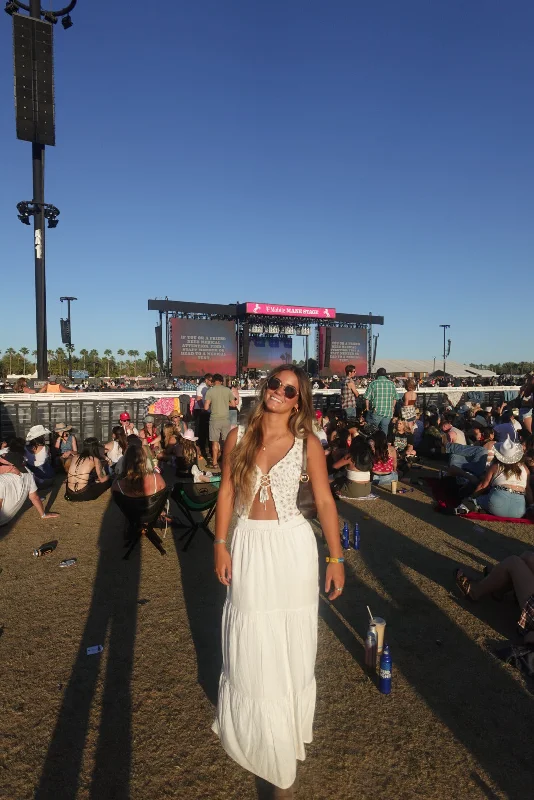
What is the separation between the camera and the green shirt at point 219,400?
1031cm

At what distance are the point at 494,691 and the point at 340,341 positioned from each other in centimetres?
4286

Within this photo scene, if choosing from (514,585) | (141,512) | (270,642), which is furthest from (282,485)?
(141,512)

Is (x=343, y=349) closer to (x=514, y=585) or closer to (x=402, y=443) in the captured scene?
(x=402, y=443)

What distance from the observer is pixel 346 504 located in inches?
306

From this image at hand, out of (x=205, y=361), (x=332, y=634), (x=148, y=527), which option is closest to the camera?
(x=332, y=634)

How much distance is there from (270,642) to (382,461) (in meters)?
6.60

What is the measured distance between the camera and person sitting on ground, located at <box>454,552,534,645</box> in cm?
364

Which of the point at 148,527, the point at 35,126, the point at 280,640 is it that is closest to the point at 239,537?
the point at 280,640

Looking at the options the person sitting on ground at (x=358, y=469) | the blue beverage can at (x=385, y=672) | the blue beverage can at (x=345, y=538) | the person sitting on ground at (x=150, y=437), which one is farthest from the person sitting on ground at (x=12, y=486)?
the blue beverage can at (x=385, y=672)

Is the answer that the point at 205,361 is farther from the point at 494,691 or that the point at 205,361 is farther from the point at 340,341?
the point at 494,691

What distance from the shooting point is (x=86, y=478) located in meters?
7.72

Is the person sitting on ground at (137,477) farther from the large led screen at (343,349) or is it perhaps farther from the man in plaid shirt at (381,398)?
the large led screen at (343,349)

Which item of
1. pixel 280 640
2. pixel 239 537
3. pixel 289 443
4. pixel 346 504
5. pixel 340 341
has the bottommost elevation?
pixel 346 504

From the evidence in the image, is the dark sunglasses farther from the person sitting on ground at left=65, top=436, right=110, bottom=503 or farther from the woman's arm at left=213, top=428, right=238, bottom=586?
the person sitting on ground at left=65, top=436, right=110, bottom=503
